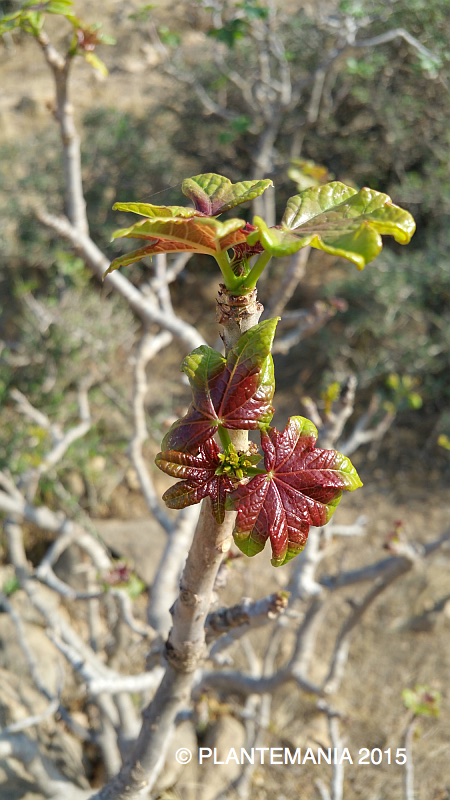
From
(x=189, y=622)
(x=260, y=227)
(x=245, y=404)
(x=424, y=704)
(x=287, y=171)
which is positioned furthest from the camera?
(x=287, y=171)

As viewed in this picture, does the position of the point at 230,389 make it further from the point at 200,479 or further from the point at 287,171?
the point at 287,171

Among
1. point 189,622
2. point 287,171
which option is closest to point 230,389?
point 189,622

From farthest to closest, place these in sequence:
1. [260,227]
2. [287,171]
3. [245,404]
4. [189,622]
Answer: [287,171] < [189,622] < [245,404] < [260,227]

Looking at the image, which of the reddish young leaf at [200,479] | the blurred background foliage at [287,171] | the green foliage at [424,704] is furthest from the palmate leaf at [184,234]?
the blurred background foliage at [287,171]

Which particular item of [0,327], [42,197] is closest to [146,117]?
[42,197]

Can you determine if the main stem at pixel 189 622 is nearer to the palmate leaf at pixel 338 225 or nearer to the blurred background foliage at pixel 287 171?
the palmate leaf at pixel 338 225

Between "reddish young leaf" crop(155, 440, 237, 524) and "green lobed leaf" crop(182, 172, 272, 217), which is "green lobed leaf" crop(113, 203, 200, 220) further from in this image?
"reddish young leaf" crop(155, 440, 237, 524)
